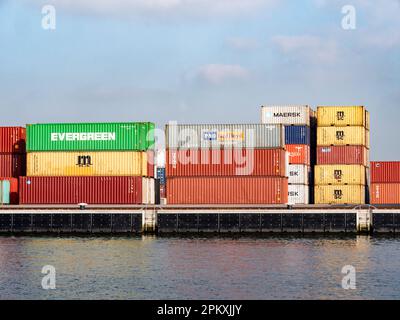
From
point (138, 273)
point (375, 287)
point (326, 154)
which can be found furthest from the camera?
point (326, 154)

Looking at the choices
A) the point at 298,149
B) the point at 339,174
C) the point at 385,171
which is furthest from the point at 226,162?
the point at 385,171

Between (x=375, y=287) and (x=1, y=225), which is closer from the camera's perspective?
(x=375, y=287)

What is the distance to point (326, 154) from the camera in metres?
104

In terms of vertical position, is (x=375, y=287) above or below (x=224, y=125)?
below

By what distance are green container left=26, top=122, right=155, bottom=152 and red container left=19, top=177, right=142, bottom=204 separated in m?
3.19

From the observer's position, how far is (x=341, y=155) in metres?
104

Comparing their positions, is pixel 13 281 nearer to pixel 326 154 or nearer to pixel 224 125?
pixel 224 125

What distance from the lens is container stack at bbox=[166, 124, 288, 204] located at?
86.2m

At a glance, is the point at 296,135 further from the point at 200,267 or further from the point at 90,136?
the point at 200,267

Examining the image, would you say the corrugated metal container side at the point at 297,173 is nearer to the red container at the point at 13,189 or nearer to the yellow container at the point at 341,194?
the yellow container at the point at 341,194

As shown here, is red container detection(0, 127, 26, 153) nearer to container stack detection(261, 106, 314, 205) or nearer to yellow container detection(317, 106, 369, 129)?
container stack detection(261, 106, 314, 205)

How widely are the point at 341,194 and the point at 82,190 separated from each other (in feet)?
109

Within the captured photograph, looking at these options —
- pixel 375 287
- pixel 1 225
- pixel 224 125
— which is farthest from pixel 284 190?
pixel 375 287
